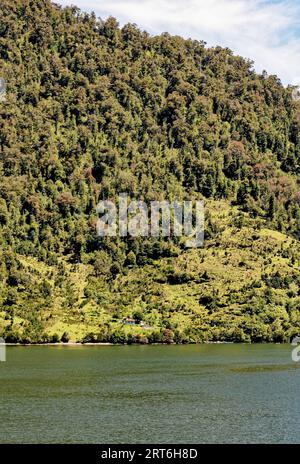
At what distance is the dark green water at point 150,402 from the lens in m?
89.2

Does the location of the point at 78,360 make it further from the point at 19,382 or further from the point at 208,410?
the point at 208,410

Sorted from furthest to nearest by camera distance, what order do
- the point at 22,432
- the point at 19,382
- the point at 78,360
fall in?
the point at 78,360
the point at 19,382
the point at 22,432

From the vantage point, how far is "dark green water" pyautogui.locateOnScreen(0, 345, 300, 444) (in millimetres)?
89188

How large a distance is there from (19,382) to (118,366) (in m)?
36.5

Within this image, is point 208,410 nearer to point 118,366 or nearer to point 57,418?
point 57,418

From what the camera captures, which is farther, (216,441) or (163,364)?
(163,364)

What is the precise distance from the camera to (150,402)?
372 feet

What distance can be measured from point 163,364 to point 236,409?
69.7 m

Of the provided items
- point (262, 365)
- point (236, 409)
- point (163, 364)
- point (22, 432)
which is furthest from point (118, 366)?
point (22, 432)

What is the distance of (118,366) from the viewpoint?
171750mm
